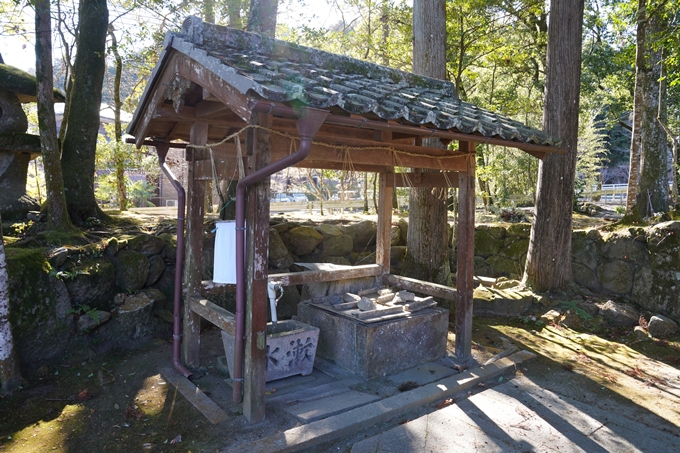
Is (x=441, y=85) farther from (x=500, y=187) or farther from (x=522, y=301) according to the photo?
(x=500, y=187)

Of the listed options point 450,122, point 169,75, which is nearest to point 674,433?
point 450,122

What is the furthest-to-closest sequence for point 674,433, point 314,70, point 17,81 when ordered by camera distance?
1. point 17,81
2. point 314,70
3. point 674,433

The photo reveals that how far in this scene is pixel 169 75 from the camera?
438 cm

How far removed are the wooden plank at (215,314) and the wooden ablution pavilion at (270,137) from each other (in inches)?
0.5

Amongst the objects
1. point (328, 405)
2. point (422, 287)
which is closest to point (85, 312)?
point (328, 405)

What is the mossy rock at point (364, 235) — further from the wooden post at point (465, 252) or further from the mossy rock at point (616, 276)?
the mossy rock at point (616, 276)

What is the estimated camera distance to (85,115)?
24.5 ft

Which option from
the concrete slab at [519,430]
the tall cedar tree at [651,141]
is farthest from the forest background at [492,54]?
the concrete slab at [519,430]

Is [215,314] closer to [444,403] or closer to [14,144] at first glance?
[444,403]

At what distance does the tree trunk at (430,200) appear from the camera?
7.49m

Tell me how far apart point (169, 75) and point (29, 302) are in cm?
298

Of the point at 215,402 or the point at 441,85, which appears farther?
the point at 441,85

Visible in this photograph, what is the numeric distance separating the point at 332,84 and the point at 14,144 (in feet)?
19.4

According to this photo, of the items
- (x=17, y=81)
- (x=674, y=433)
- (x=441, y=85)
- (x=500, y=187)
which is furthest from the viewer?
(x=500, y=187)
